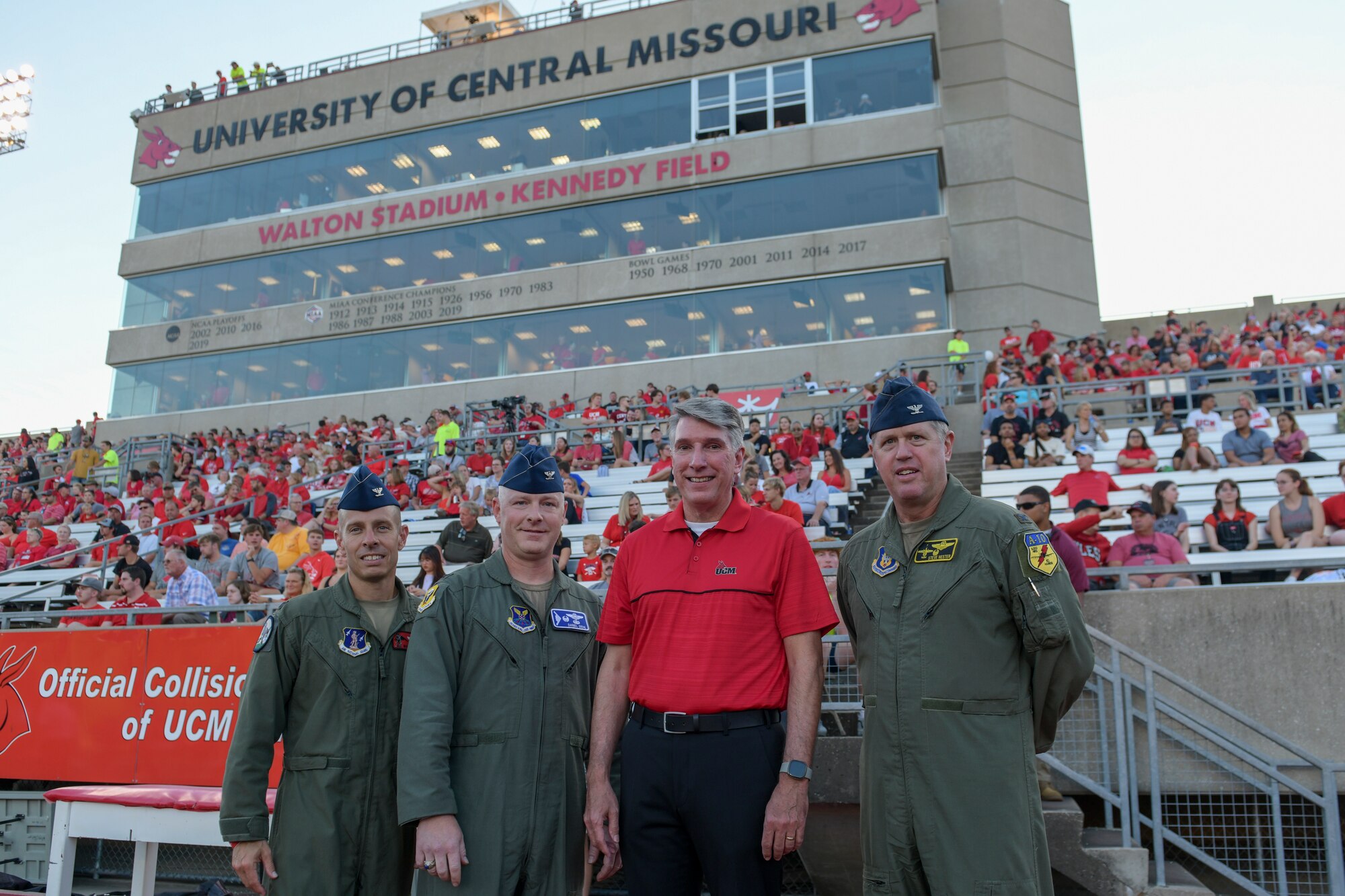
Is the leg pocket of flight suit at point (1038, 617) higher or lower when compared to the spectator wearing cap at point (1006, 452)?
lower

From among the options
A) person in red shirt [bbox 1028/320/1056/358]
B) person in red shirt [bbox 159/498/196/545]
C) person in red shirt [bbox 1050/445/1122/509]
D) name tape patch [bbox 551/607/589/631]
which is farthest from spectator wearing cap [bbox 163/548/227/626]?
person in red shirt [bbox 1028/320/1056/358]

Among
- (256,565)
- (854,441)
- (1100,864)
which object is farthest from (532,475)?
(854,441)

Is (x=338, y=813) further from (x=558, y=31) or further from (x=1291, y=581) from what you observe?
(x=558, y=31)

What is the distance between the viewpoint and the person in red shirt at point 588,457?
1511 centimetres

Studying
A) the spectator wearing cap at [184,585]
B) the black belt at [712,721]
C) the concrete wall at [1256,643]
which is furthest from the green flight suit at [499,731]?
the spectator wearing cap at [184,585]

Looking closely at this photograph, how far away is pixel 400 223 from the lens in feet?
82.6

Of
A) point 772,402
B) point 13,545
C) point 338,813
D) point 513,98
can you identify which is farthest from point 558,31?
point 338,813

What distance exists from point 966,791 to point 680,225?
822 inches

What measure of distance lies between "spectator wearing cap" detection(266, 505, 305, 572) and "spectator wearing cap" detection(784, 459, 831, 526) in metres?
5.69

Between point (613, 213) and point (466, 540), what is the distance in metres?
15.6

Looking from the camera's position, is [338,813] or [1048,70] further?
[1048,70]

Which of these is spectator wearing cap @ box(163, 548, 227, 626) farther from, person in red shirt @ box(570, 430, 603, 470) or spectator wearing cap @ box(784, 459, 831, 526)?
person in red shirt @ box(570, 430, 603, 470)

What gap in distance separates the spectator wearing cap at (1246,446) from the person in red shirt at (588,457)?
28.4 feet

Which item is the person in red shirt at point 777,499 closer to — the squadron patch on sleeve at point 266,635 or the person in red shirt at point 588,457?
the squadron patch on sleeve at point 266,635
